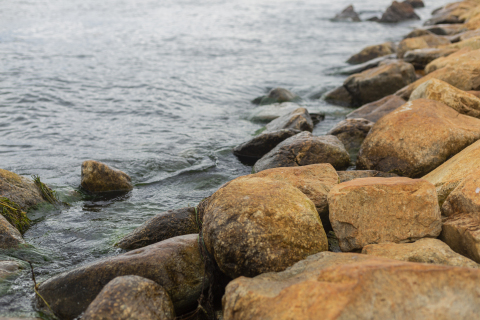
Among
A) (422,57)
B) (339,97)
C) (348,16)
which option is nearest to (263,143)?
(339,97)

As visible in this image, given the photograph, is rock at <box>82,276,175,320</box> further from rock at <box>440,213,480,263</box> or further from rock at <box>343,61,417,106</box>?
rock at <box>343,61,417,106</box>

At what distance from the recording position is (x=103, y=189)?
6289 mm

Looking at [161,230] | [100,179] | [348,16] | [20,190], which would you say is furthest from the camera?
[348,16]

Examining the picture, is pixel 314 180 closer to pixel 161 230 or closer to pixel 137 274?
pixel 161 230

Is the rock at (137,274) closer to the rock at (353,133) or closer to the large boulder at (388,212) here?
the large boulder at (388,212)

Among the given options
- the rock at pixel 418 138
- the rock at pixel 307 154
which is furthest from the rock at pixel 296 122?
the rock at pixel 418 138

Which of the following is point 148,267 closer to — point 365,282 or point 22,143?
point 365,282

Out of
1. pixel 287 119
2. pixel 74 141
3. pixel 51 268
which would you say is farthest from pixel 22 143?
pixel 287 119

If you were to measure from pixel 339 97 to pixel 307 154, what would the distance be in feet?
17.9

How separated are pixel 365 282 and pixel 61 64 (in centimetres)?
1427

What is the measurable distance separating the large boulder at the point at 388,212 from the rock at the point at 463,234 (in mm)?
97

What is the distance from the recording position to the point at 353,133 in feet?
24.4

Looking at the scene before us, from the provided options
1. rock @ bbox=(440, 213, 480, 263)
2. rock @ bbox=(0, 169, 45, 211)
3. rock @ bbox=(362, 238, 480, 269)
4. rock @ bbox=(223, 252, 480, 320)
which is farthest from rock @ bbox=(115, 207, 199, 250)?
rock @ bbox=(440, 213, 480, 263)

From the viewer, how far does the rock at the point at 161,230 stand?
4.63 m
